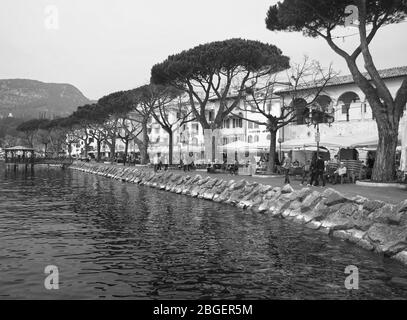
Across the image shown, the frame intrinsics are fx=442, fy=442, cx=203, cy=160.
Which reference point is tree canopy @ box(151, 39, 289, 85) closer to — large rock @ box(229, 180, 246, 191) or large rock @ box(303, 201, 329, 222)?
large rock @ box(229, 180, 246, 191)

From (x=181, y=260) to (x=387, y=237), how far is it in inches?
197

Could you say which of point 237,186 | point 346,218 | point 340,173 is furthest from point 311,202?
point 340,173

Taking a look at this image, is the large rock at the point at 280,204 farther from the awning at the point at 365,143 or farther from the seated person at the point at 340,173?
the awning at the point at 365,143

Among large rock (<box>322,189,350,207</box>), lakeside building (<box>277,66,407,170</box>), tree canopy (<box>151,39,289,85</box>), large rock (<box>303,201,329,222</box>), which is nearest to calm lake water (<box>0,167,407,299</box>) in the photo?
large rock (<box>303,201,329,222</box>)

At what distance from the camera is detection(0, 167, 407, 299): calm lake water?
734 centimetres

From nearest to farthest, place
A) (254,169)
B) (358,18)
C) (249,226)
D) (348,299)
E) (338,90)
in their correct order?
(348,299)
(249,226)
(358,18)
(254,169)
(338,90)

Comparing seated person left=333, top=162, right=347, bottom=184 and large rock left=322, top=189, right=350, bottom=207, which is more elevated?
seated person left=333, top=162, right=347, bottom=184

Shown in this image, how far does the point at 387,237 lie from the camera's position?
10555 millimetres

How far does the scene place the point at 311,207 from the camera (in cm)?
1509

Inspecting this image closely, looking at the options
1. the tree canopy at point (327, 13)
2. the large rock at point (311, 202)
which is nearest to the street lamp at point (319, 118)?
the tree canopy at point (327, 13)

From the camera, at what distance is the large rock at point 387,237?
9930 millimetres
